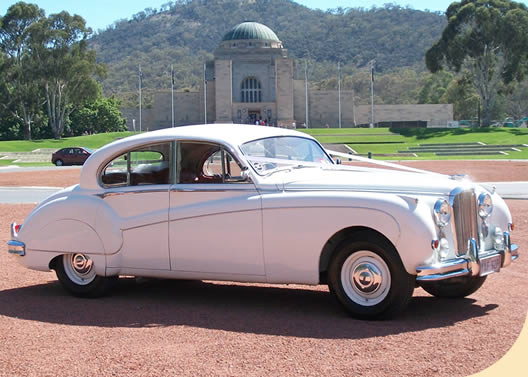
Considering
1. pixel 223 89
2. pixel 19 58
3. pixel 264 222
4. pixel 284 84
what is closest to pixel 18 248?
pixel 264 222

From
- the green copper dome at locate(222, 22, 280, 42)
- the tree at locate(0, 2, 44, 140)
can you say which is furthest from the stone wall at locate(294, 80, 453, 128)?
the tree at locate(0, 2, 44, 140)

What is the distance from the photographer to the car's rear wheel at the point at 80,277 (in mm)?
7246

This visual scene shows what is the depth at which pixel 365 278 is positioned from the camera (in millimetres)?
5988

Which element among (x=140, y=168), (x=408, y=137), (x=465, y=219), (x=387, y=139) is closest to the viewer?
(x=465, y=219)

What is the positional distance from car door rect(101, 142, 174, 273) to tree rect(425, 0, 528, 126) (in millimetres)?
68415

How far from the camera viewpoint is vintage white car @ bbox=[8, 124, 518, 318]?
5906mm

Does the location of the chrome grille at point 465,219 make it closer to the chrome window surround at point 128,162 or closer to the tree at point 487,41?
the chrome window surround at point 128,162

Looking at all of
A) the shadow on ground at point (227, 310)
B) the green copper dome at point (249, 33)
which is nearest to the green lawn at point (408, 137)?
the green copper dome at point (249, 33)

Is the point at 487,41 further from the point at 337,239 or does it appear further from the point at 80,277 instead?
the point at 337,239

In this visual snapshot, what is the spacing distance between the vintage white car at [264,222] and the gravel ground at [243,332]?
0.31 metres

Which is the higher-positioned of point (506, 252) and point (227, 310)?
point (506, 252)

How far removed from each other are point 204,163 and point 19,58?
69.3 m

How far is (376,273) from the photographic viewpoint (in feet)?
19.5

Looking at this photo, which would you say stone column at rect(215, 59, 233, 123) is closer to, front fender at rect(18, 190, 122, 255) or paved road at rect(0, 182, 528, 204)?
paved road at rect(0, 182, 528, 204)
